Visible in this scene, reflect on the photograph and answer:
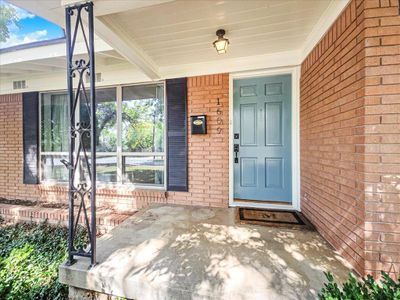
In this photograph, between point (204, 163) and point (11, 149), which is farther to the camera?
point (11, 149)

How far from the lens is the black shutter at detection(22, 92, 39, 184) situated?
4129mm

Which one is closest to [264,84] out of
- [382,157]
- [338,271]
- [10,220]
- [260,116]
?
[260,116]

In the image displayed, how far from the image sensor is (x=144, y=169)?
3705mm

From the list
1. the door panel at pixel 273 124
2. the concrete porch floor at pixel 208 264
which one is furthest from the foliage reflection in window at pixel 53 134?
the door panel at pixel 273 124

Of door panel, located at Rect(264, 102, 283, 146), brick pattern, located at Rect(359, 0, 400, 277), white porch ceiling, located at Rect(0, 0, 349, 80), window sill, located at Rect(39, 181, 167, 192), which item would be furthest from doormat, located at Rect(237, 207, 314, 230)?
white porch ceiling, located at Rect(0, 0, 349, 80)

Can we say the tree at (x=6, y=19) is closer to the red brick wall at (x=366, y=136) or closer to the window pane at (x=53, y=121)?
the window pane at (x=53, y=121)

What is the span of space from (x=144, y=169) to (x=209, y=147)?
50.5 inches

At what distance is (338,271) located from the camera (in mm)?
1633

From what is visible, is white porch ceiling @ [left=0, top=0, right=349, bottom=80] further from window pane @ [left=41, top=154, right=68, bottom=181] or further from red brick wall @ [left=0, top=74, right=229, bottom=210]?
window pane @ [left=41, top=154, right=68, bottom=181]

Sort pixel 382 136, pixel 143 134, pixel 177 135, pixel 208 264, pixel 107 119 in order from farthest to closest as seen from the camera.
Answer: pixel 107 119, pixel 143 134, pixel 177 135, pixel 208 264, pixel 382 136

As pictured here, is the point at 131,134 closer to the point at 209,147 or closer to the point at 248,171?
the point at 209,147

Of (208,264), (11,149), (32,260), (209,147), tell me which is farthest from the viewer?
(11,149)

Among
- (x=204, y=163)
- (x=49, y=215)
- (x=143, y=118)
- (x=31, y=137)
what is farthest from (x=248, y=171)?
(x=31, y=137)

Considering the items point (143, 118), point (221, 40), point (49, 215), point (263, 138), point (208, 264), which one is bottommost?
point (49, 215)
